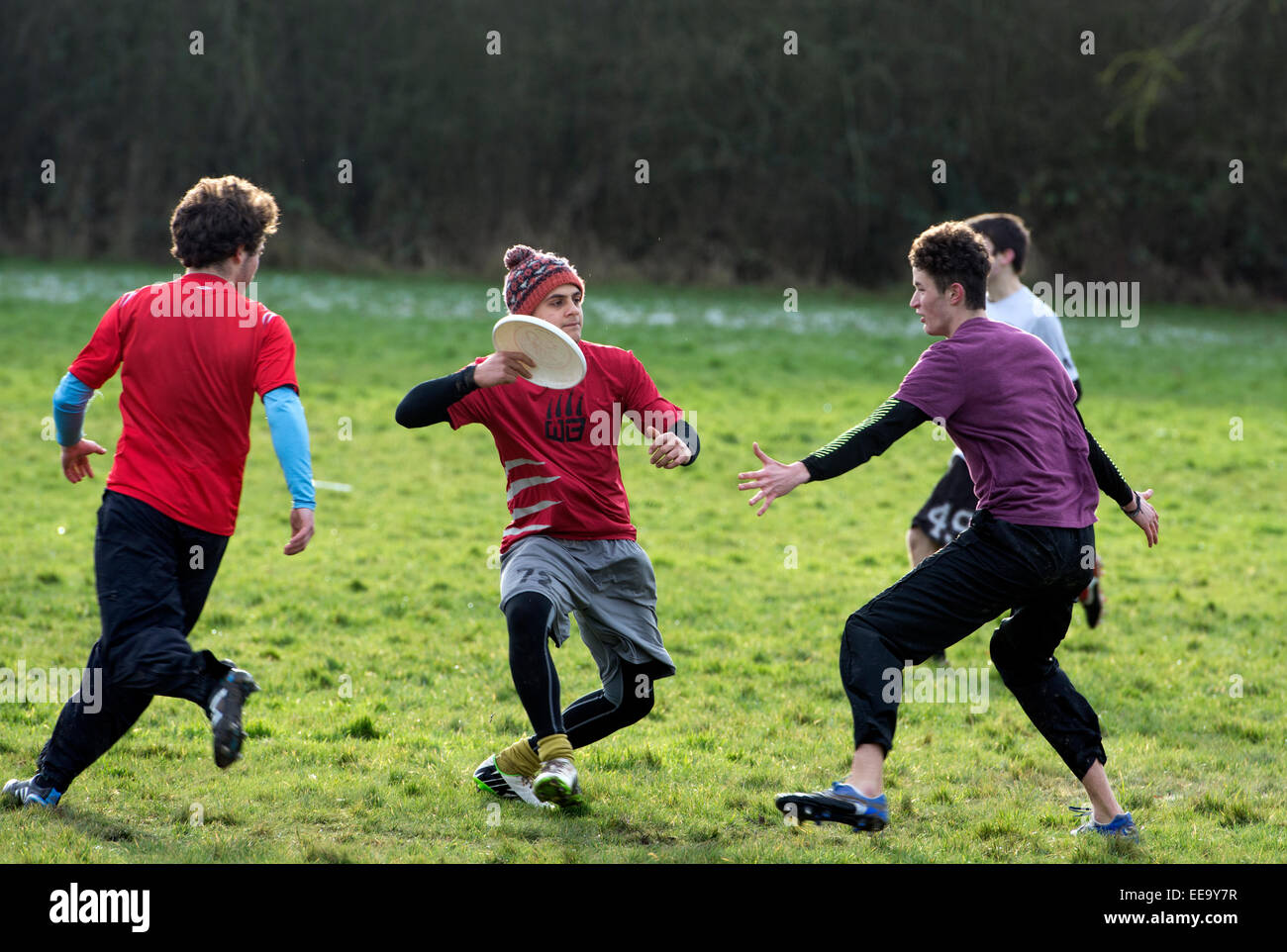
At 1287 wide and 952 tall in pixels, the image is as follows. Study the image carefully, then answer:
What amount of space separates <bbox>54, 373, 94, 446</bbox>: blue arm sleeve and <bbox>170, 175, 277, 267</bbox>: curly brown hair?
1.73ft

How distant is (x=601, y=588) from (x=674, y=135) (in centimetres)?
2650

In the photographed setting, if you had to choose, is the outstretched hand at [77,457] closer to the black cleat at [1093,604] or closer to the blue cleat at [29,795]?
the blue cleat at [29,795]

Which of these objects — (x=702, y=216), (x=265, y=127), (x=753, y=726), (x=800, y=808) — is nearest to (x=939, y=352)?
(x=800, y=808)

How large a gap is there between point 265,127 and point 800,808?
93.9 feet

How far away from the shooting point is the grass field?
15.2 ft

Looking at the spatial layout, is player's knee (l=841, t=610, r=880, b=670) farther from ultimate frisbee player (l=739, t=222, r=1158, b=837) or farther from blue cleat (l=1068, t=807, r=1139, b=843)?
blue cleat (l=1068, t=807, r=1139, b=843)

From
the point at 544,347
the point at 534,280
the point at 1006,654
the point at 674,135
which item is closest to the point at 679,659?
the point at 1006,654

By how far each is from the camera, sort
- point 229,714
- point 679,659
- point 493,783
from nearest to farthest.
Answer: point 229,714 < point 493,783 < point 679,659

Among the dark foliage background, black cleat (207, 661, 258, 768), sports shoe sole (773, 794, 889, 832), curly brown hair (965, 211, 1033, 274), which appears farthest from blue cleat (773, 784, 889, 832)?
the dark foliage background

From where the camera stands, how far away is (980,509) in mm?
4453

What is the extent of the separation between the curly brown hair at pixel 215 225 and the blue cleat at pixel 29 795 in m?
1.80

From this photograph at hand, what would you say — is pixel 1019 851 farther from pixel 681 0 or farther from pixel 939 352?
pixel 681 0

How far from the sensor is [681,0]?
29.8m

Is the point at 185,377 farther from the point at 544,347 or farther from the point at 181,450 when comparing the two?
the point at 544,347
